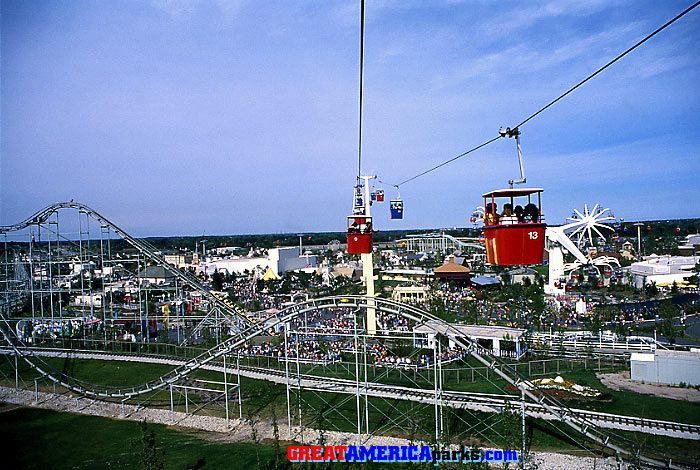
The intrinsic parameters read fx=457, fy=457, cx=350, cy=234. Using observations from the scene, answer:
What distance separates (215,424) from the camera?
55.3 ft

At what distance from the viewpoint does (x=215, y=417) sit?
57.6 feet

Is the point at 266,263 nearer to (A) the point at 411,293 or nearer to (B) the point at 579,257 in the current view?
(A) the point at 411,293

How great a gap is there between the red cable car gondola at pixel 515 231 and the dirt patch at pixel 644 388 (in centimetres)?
1570

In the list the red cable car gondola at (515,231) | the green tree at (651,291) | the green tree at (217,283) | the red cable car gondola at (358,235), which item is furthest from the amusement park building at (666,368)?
the green tree at (217,283)

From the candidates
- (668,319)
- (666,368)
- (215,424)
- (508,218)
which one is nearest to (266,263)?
(668,319)

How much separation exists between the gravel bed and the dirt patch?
305 inches

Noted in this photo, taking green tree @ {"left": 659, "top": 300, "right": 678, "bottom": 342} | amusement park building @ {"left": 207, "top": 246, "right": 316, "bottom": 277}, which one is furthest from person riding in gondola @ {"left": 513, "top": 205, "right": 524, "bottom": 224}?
amusement park building @ {"left": 207, "top": 246, "right": 316, "bottom": 277}

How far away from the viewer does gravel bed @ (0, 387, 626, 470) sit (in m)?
12.6

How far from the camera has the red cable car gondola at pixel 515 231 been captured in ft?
23.1

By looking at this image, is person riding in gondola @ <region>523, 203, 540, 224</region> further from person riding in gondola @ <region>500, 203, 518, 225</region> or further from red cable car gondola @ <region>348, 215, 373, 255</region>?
red cable car gondola @ <region>348, 215, 373, 255</region>

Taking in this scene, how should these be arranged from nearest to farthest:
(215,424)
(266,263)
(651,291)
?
(215,424) < (651,291) < (266,263)

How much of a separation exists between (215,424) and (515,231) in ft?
46.7

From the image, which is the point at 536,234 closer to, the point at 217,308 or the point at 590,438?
the point at 590,438

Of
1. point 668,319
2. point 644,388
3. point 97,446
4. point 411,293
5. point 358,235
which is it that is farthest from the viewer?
point 411,293
